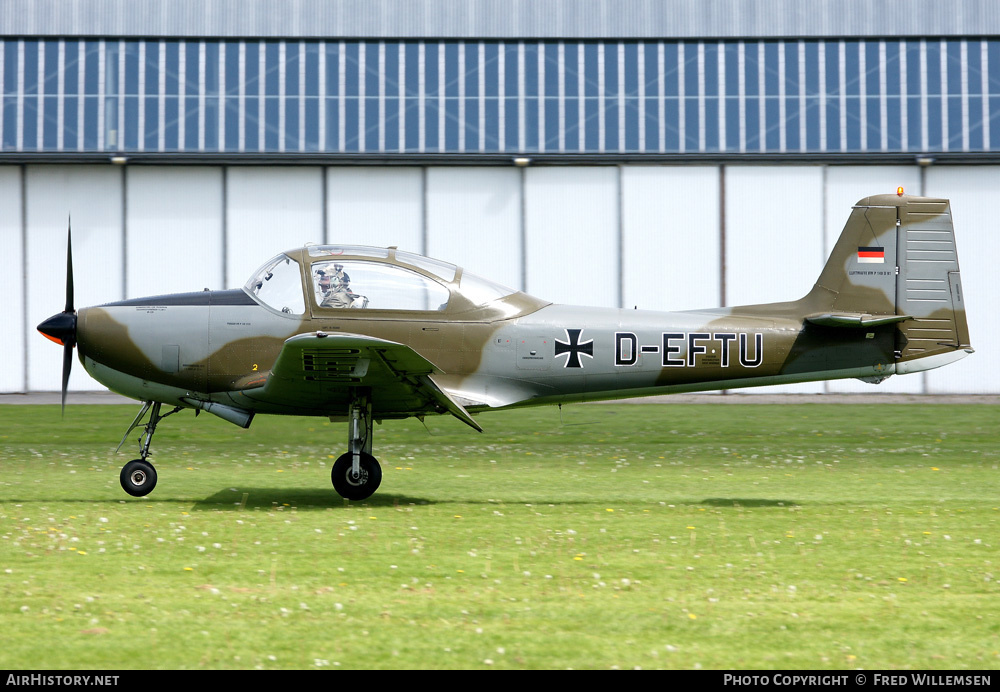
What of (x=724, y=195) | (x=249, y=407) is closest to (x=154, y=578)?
(x=249, y=407)

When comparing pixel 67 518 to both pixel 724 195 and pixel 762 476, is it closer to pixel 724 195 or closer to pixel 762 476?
pixel 762 476

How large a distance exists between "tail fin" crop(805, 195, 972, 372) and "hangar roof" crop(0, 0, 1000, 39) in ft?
70.5

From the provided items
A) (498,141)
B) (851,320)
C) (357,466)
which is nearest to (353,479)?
(357,466)

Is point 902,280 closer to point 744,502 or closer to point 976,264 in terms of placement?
point 744,502

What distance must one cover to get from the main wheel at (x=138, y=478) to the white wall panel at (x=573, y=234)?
53.4ft

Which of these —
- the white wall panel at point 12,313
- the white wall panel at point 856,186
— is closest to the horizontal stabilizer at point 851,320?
the white wall panel at point 856,186

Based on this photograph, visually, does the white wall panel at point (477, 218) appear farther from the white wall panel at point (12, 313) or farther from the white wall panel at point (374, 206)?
the white wall panel at point (12, 313)

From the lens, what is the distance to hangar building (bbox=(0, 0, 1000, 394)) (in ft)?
84.5

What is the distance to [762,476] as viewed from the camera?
40.4 ft

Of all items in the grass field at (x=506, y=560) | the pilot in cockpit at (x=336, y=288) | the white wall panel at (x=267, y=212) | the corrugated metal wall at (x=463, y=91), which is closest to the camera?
the grass field at (x=506, y=560)

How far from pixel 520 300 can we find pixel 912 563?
4.98 m

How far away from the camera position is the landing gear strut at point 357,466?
1027 centimetres

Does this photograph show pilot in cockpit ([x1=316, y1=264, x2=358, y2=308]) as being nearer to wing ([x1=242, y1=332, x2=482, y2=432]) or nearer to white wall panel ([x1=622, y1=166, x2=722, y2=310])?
wing ([x1=242, y1=332, x2=482, y2=432])

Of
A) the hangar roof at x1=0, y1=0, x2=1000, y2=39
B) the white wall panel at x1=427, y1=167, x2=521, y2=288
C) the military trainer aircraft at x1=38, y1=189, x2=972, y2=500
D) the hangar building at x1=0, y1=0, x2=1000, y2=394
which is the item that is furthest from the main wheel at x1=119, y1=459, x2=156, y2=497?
the hangar roof at x1=0, y1=0, x2=1000, y2=39
